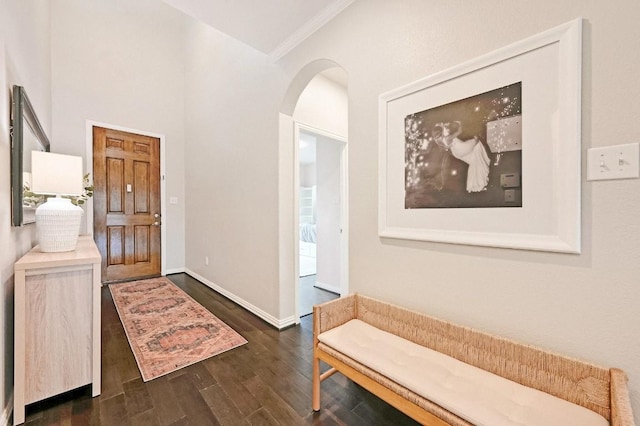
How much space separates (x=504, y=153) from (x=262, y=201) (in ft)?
7.06

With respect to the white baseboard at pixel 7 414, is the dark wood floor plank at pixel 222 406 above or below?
below

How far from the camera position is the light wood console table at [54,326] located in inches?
55.5

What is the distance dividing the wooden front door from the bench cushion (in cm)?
405

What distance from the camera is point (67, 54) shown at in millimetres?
3746

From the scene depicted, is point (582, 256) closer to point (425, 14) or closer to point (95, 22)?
point (425, 14)

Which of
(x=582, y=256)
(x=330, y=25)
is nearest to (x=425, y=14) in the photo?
(x=330, y=25)

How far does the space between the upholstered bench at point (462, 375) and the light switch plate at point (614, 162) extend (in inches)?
27.9

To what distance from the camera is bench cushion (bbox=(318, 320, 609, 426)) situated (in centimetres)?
93

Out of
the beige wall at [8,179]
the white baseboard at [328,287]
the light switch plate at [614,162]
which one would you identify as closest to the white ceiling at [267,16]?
the beige wall at [8,179]

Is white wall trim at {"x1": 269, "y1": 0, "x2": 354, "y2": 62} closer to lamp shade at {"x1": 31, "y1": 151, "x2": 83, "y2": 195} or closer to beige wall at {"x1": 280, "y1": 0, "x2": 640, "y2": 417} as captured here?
beige wall at {"x1": 280, "y1": 0, "x2": 640, "y2": 417}

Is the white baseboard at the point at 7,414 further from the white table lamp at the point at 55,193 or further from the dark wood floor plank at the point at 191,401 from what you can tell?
the white table lamp at the point at 55,193

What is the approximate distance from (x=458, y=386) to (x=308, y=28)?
100 inches

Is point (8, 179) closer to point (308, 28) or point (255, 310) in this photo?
point (255, 310)

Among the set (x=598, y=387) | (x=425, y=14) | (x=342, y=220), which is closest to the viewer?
(x=598, y=387)
